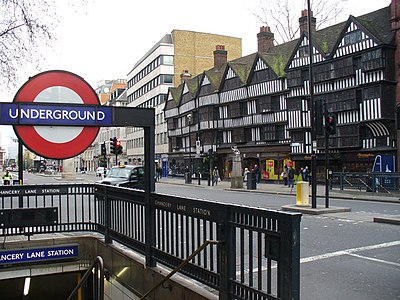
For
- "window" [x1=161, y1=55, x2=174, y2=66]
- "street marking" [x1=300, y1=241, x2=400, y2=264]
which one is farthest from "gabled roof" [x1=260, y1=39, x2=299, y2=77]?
"street marking" [x1=300, y1=241, x2=400, y2=264]

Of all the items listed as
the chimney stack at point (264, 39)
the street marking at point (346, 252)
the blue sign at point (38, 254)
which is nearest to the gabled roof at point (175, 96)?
the chimney stack at point (264, 39)

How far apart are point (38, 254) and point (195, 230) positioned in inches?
157

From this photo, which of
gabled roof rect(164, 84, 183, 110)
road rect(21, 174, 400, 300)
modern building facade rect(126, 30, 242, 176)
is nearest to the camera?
road rect(21, 174, 400, 300)

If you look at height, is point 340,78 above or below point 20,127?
above

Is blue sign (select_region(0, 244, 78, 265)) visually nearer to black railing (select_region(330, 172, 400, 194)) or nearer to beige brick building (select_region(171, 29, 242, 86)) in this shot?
black railing (select_region(330, 172, 400, 194))

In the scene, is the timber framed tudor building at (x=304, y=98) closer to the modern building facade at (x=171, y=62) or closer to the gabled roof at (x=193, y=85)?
the gabled roof at (x=193, y=85)

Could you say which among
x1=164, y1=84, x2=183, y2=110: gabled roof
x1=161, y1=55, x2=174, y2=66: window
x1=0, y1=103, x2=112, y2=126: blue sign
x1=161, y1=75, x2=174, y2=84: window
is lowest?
x1=0, y1=103, x2=112, y2=126: blue sign

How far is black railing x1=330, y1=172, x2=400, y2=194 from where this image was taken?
81.3 ft

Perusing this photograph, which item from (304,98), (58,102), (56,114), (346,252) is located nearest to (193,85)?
(304,98)

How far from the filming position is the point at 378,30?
3294cm

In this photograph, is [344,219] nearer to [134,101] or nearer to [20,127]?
[20,127]

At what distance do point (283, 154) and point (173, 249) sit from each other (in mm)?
36362

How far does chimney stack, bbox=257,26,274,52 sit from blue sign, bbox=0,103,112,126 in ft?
146

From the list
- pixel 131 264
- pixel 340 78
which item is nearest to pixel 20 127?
pixel 131 264
